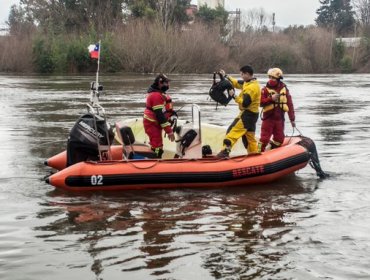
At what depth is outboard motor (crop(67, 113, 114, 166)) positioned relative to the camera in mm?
7891

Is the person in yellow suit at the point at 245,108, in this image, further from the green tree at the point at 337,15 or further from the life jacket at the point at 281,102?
the green tree at the point at 337,15

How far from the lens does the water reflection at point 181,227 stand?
5312mm

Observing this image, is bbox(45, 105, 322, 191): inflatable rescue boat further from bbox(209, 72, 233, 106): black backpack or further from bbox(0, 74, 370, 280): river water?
bbox(209, 72, 233, 106): black backpack

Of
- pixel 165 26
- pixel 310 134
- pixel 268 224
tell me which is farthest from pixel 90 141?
pixel 165 26

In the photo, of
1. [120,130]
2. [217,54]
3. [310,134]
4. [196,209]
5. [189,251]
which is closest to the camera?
[189,251]

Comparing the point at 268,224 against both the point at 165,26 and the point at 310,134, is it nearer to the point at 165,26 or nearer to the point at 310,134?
the point at 310,134

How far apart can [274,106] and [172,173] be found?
210 cm

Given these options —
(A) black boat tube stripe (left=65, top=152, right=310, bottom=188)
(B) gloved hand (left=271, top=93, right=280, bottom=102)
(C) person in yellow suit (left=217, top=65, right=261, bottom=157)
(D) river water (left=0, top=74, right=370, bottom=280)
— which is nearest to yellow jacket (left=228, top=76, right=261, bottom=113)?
(C) person in yellow suit (left=217, top=65, right=261, bottom=157)

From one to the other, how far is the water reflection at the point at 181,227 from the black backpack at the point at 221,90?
56.5 inches

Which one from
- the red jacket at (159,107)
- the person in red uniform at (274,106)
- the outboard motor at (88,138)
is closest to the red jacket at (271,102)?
the person in red uniform at (274,106)

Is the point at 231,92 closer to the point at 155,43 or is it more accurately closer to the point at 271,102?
the point at 271,102

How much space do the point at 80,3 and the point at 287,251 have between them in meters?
45.8

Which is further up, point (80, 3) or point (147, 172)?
point (80, 3)

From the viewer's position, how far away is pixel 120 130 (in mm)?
8375
